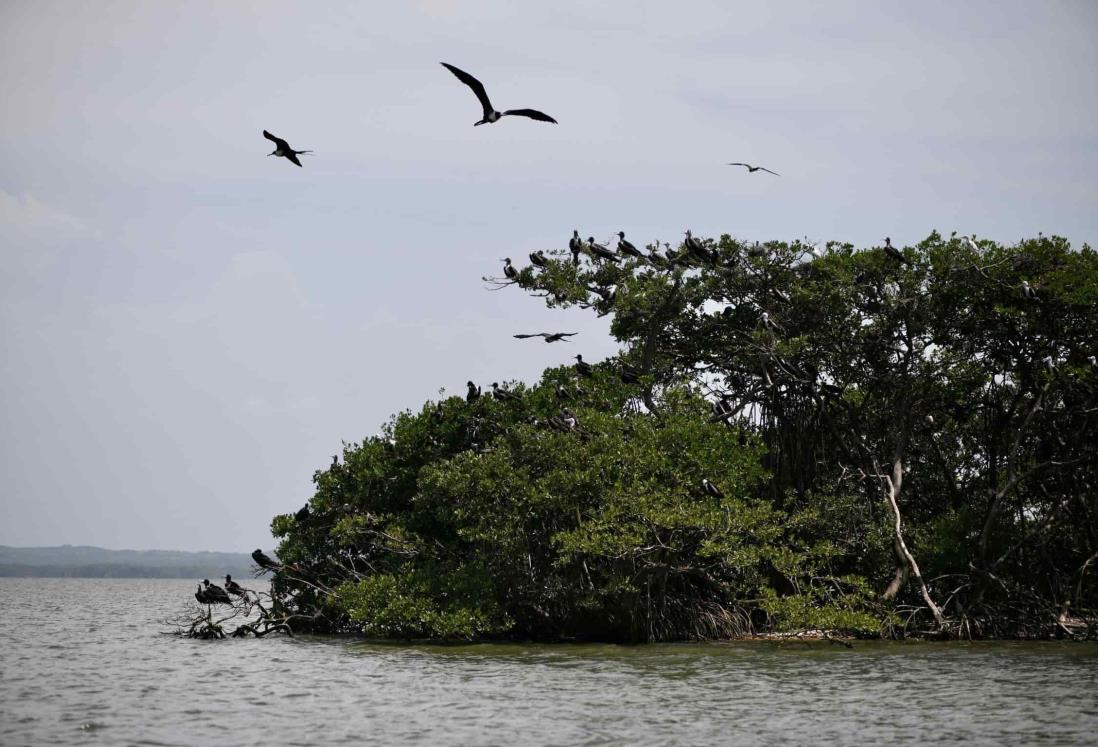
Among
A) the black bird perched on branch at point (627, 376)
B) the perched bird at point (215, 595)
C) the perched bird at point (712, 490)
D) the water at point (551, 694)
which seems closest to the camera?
the water at point (551, 694)

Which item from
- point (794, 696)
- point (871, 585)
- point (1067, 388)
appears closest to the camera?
point (794, 696)

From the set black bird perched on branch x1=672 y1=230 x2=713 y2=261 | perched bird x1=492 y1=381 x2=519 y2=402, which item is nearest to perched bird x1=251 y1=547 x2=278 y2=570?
perched bird x1=492 y1=381 x2=519 y2=402

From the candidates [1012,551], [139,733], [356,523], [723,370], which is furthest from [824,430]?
[139,733]

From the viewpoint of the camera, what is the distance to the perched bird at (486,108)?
1478cm

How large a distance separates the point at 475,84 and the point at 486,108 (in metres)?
0.52

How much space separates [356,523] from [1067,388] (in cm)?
1434

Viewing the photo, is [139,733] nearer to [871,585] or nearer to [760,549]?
[760,549]

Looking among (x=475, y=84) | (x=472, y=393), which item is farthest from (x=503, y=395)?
(x=475, y=84)

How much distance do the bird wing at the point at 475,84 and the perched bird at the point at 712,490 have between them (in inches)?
370

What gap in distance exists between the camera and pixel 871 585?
24906mm

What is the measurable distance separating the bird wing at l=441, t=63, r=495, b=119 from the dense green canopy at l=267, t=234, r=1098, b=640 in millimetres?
8359

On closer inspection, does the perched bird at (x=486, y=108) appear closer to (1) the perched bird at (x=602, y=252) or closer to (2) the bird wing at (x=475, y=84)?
(2) the bird wing at (x=475, y=84)

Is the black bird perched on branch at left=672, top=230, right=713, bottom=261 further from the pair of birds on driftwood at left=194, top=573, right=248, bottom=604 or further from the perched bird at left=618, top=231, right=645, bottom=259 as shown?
the pair of birds on driftwood at left=194, top=573, right=248, bottom=604

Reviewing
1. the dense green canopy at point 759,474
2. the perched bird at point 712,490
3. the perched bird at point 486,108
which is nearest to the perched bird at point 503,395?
the dense green canopy at point 759,474
